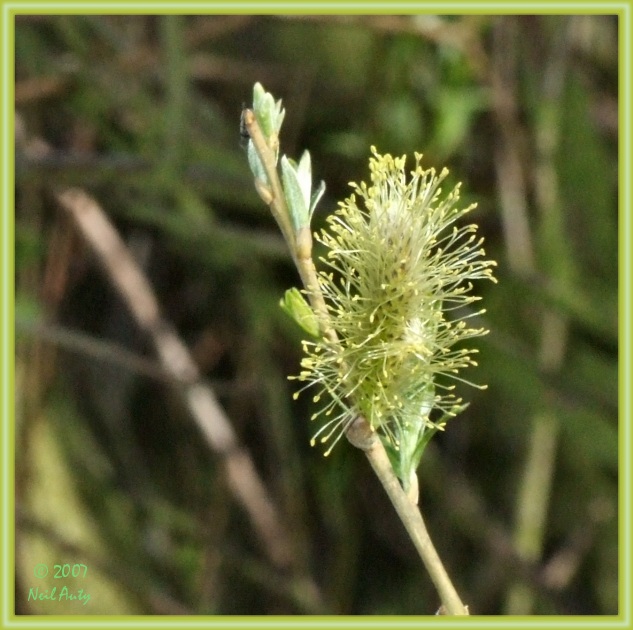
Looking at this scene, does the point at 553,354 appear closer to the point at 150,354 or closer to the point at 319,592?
the point at 319,592

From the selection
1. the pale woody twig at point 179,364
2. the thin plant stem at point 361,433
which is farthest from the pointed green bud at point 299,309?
the pale woody twig at point 179,364

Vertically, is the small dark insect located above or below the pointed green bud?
above

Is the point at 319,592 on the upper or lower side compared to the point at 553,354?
lower

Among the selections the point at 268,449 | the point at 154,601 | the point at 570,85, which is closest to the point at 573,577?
the point at 268,449

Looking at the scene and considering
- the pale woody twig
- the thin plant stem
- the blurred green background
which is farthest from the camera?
the pale woody twig

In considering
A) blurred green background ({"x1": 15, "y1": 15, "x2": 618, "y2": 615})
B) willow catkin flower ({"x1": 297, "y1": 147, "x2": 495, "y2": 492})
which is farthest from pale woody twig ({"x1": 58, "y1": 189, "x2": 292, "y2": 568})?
willow catkin flower ({"x1": 297, "y1": 147, "x2": 495, "y2": 492})

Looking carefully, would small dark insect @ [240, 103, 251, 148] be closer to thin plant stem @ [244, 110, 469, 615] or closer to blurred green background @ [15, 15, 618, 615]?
thin plant stem @ [244, 110, 469, 615]
